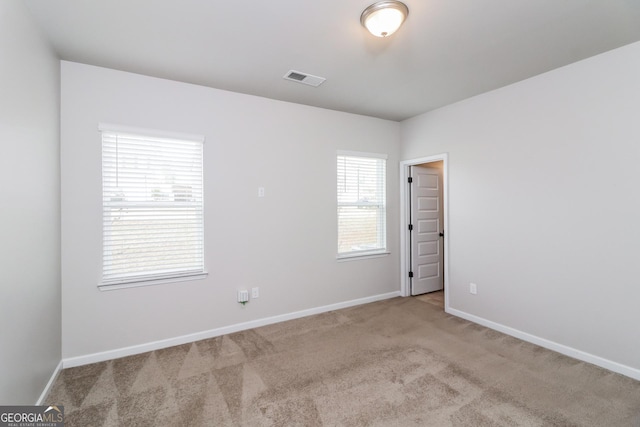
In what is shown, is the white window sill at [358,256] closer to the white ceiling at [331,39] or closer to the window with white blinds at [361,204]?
Result: the window with white blinds at [361,204]

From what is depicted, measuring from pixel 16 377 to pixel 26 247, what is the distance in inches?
30.4

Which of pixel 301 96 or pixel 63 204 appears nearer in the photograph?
pixel 63 204

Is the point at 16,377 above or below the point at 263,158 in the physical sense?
below

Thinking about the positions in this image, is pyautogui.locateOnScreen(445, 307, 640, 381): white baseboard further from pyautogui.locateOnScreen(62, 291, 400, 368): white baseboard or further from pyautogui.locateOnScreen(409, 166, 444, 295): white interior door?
pyautogui.locateOnScreen(62, 291, 400, 368): white baseboard

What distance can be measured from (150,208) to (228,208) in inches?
30.0

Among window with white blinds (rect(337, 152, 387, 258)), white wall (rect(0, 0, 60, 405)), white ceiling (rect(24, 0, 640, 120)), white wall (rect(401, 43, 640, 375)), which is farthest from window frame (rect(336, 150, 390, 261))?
white wall (rect(0, 0, 60, 405))

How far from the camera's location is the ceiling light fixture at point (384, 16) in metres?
Result: 1.90

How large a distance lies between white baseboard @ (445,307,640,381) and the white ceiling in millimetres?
2679

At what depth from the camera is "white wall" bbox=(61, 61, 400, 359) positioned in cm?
264

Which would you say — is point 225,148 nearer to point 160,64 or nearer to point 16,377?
point 160,64

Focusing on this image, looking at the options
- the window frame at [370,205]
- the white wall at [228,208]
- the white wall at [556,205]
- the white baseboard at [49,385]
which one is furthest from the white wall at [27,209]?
the white wall at [556,205]

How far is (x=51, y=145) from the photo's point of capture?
237 cm

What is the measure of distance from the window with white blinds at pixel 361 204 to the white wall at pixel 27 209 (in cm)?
299

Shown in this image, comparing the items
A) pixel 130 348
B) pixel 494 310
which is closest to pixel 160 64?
pixel 130 348
